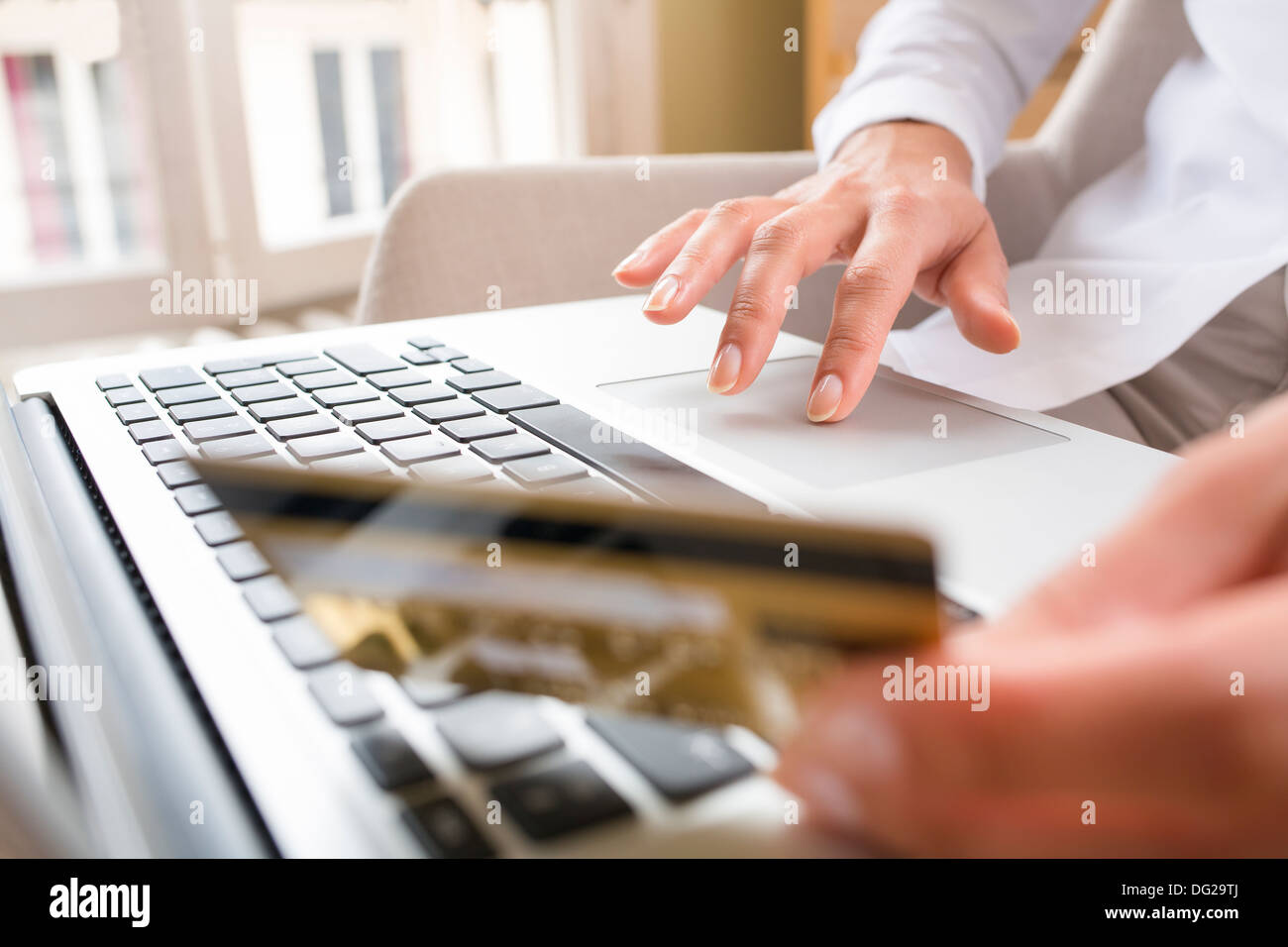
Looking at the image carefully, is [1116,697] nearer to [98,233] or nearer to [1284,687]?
[1284,687]

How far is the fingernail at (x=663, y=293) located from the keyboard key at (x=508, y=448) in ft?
0.42

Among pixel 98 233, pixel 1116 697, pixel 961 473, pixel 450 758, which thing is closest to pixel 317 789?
pixel 450 758

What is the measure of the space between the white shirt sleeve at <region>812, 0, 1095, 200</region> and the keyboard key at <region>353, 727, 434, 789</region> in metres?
0.63

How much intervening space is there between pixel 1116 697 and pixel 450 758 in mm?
120

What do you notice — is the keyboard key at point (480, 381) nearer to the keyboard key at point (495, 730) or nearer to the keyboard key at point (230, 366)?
the keyboard key at point (230, 366)

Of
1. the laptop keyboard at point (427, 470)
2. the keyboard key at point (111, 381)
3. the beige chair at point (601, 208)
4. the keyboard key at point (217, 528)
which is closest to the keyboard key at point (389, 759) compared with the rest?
the laptop keyboard at point (427, 470)

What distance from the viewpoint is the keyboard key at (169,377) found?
458mm

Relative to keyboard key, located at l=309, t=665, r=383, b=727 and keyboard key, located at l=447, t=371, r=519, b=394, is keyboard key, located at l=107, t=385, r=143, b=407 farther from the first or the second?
keyboard key, located at l=309, t=665, r=383, b=727

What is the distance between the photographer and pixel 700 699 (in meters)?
0.17

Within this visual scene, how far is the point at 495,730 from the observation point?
0.20 meters

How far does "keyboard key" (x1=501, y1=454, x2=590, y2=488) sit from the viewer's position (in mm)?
336

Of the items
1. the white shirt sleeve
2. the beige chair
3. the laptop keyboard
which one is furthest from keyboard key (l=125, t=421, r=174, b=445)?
the white shirt sleeve

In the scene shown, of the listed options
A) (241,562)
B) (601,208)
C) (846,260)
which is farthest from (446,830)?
(601,208)

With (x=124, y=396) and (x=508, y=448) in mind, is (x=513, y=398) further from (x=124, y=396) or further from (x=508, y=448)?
(x=124, y=396)
